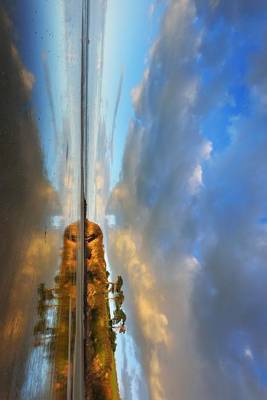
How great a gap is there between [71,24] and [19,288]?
19.1ft

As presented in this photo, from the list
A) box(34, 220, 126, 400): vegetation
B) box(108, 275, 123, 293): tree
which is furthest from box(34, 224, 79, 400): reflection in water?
box(108, 275, 123, 293): tree

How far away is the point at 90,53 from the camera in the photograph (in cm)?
862

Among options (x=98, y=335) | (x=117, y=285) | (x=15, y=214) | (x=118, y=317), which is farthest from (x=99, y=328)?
(x=15, y=214)

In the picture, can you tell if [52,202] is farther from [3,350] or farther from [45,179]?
[3,350]

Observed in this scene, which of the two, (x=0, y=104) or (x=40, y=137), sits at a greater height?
(x=40, y=137)

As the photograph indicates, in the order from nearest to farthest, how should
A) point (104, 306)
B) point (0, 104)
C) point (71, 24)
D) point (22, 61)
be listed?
1. point (0, 104)
2. point (22, 61)
3. point (71, 24)
4. point (104, 306)

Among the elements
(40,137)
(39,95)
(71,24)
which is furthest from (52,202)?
(71,24)

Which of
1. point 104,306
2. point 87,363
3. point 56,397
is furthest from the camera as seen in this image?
point 104,306

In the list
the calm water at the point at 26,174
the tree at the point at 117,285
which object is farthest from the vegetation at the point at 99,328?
the calm water at the point at 26,174

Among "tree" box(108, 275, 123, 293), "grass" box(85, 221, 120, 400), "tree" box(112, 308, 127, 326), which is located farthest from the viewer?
"tree" box(108, 275, 123, 293)

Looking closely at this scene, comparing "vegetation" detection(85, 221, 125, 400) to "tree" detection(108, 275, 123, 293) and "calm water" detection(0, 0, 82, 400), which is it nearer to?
"tree" detection(108, 275, 123, 293)

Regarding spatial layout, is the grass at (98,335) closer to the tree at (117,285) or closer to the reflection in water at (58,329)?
the tree at (117,285)

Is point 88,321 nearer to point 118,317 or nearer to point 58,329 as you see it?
point 118,317

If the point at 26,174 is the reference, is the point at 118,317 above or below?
above
